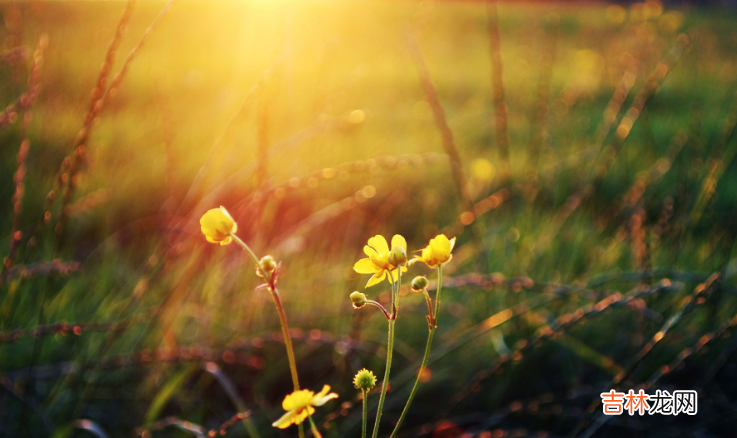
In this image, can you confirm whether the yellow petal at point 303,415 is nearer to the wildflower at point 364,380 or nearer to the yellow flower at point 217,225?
the wildflower at point 364,380

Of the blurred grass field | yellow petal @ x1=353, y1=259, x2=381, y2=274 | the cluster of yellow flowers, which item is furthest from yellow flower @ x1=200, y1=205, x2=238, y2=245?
the blurred grass field

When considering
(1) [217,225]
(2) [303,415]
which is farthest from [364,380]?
(1) [217,225]

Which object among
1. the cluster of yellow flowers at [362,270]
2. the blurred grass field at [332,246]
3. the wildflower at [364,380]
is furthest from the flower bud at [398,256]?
the blurred grass field at [332,246]

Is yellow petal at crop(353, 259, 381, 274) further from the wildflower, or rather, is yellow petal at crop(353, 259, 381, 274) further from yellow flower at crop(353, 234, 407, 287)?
the wildflower

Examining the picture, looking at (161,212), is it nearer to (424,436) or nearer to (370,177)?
(370,177)

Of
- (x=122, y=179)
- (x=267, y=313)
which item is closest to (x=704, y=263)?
(x=267, y=313)

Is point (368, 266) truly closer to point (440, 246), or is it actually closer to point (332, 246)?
point (440, 246)
